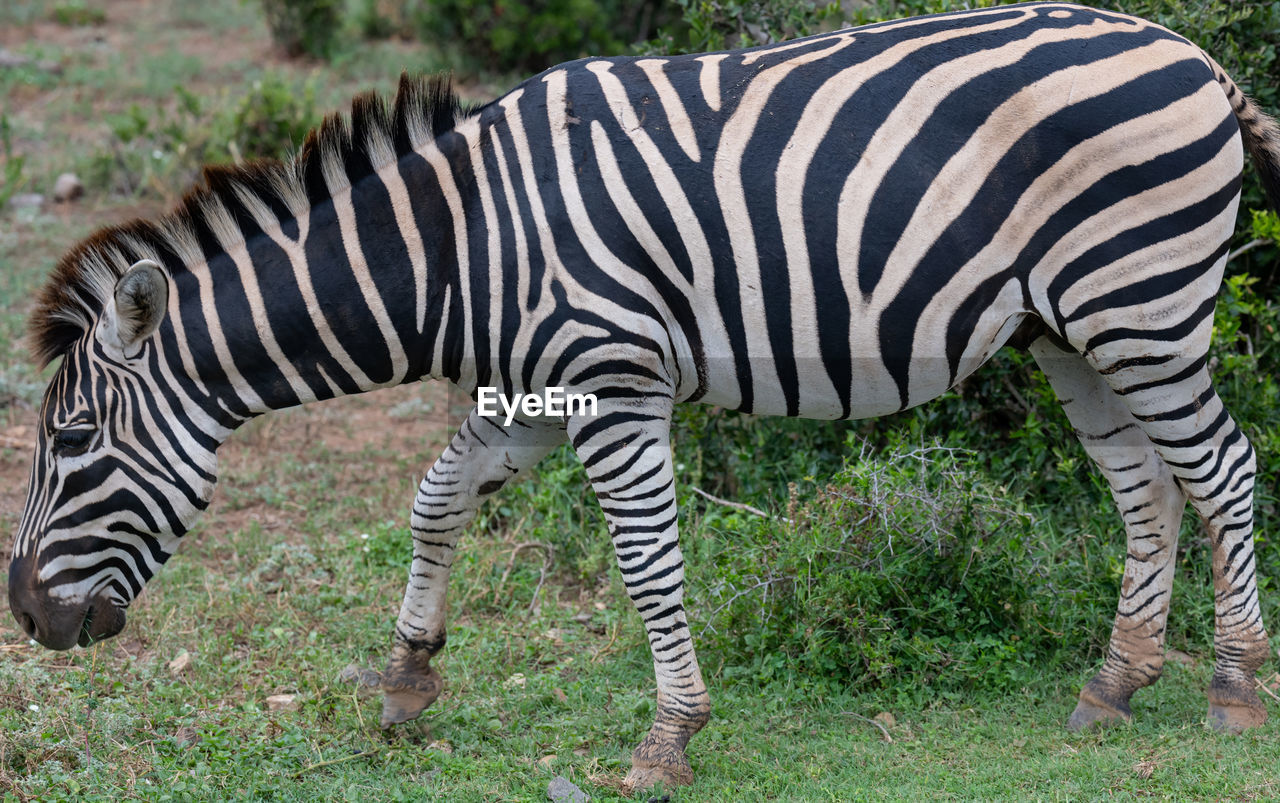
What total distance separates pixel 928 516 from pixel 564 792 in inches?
76.1

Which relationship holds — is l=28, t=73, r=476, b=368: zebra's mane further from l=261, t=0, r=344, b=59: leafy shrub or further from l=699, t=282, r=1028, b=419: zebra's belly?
l=261, t=0, r=344, b=59: leafy shrub

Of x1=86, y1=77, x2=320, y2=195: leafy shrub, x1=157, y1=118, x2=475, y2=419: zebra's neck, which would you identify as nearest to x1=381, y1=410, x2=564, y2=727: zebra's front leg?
x1=157, y1=118, x2=475, y2=419: zebra's neck

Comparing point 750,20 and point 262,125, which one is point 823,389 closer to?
point 750,20

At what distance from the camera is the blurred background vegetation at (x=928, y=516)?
4.80 m

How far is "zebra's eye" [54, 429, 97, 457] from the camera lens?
3.80 m

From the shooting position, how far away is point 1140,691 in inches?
187

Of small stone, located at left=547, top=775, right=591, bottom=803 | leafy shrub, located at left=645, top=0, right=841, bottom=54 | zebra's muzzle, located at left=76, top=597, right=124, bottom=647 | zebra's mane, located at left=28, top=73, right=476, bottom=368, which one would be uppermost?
leafy shrub, located at left=645, top=0, right=841, bottom=54

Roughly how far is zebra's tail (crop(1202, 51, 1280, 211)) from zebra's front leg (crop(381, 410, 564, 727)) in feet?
9.21

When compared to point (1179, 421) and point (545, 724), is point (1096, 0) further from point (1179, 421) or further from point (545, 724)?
point (545, 724)

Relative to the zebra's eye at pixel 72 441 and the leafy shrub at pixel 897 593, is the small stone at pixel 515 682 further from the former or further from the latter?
the zebra's eye at pixel 72 441

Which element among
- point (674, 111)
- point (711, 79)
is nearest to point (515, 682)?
point (674, 111)

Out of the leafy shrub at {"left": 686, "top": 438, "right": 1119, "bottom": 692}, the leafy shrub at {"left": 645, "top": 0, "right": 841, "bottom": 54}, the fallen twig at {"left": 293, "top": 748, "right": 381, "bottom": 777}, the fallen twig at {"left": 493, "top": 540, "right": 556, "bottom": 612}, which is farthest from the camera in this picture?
the leafy shrub at {"left": 645, "top": 0, "right": 841, "bottom": 54}

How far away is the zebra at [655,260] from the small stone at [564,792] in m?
0.28

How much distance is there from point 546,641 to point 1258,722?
296cm
